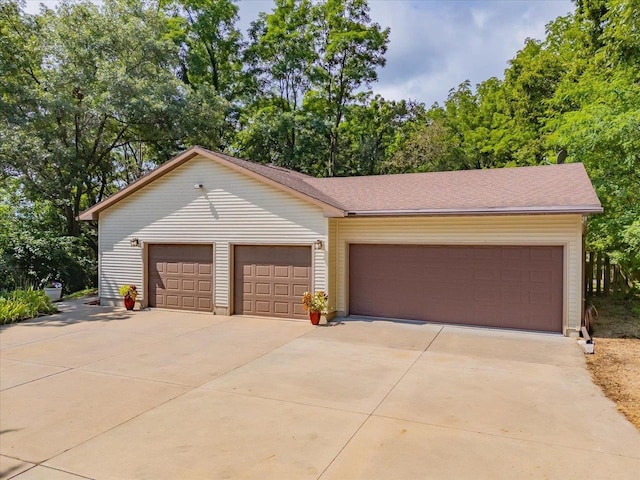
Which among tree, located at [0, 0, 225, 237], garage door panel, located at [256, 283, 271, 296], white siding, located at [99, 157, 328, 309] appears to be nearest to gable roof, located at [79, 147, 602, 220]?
white siding, located at [99, 157, 328, 309]

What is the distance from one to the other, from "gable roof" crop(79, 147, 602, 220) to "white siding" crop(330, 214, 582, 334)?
446mm

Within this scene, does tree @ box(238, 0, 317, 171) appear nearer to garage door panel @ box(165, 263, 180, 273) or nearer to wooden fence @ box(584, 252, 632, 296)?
garage door panel @ box(165, 263, 180, 273)

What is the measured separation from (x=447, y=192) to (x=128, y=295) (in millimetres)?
9498

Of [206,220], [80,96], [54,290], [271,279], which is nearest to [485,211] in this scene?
[271,279]

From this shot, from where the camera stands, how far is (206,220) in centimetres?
1199

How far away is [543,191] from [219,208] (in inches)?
325

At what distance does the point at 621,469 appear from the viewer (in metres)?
3.86

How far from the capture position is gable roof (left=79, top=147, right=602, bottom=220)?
915 centimetres

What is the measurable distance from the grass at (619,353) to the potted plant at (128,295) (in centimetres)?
1138

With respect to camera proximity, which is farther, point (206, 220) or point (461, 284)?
point (206, 220)

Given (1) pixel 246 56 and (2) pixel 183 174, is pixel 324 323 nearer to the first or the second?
(2) pixel 183 174

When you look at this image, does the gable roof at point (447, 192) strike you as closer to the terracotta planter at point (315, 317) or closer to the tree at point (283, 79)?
the terracotta planter at point (315, 317)

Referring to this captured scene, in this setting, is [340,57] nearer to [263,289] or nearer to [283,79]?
A: [283,79]

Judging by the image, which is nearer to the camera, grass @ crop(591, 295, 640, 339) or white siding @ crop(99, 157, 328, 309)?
grass @ crop(591, 295, 640, 339)
